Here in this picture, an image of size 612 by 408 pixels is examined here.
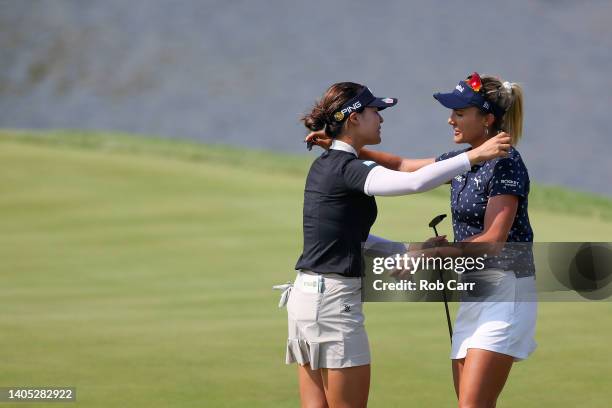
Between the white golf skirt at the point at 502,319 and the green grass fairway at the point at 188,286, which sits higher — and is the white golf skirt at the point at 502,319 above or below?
below

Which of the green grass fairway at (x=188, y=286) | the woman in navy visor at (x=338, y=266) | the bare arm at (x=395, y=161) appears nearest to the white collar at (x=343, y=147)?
the woman in navy visor at (x=338, y=266)

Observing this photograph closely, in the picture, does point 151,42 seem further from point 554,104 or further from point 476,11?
A: point 554,104

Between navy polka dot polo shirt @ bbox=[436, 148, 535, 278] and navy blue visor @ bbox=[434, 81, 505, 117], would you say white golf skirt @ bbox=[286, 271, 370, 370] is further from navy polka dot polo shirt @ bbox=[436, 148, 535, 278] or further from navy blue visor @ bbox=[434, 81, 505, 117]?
navy blue visor @ bbox=[434, 81, 505, 117]

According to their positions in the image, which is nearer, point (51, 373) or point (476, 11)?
point (51, 373)

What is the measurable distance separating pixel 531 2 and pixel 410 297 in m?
36.1

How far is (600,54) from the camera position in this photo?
120ft

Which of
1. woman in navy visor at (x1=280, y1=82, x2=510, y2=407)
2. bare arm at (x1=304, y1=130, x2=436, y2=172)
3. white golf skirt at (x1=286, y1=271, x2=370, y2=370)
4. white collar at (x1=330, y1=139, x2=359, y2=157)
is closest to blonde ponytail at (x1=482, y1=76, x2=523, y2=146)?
woman in navy visor at (x1=280, y1=82, x2=510, y2=407)

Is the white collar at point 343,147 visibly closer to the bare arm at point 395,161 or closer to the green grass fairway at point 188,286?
the bare arm at point 395,161

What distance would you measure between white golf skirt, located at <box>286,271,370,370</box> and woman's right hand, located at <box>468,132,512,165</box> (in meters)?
0.76

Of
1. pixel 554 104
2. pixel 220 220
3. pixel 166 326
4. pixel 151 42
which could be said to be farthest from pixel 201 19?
pixel 166 326

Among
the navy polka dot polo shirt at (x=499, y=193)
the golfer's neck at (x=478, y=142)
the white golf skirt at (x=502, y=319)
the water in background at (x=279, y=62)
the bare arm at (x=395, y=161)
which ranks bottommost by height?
the white golf skirt at (x=502, y=319)

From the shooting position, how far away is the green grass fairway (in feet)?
24.8

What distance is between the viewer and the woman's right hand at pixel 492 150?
4.75 m

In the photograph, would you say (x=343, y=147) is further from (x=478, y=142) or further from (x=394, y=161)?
(x=394, y=161)
